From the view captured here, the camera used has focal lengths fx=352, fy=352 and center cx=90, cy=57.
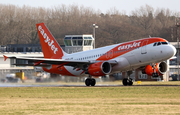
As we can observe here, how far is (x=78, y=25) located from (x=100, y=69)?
147485 millimetres

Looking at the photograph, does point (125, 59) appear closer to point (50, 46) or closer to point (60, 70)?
point (60, 70)

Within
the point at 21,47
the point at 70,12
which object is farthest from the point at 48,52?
the point at 70,12

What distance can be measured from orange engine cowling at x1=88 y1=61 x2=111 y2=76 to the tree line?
394 feet

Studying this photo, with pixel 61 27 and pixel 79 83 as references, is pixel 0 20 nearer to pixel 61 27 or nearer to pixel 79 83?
pixel 61 27

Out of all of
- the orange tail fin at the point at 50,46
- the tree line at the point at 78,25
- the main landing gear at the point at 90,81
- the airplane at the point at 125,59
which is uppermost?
the tree line at the point at 78,25

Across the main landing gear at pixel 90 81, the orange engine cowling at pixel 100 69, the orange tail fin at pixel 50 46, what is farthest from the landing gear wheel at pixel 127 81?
the orange tail fin at pixel 50 46

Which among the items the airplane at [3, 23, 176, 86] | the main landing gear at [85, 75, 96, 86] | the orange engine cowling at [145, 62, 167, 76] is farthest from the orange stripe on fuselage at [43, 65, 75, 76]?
the orange engine cowling at [145, 62, 167, 76]

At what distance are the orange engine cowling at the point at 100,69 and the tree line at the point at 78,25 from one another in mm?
120192

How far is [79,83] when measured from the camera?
44.9 meters

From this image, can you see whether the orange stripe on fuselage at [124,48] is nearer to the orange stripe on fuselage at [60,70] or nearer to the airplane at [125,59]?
the airplane at [125,59]

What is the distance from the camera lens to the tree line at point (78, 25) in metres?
168

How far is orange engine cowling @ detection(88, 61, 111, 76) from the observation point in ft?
121

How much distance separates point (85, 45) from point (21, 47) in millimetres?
37978

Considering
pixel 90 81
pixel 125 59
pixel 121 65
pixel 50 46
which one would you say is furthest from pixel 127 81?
pixel 50 46
